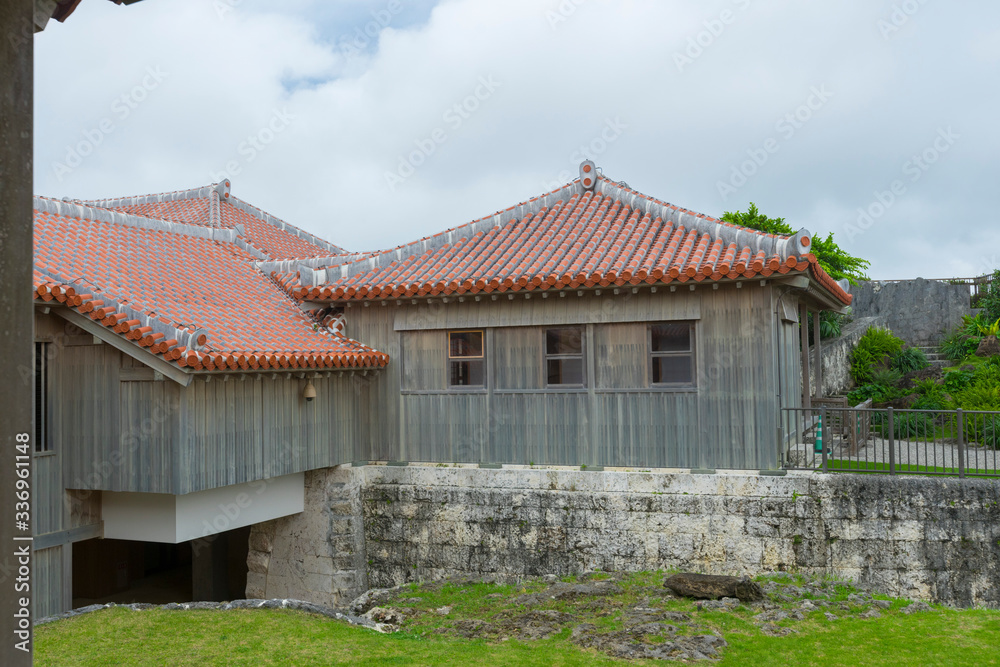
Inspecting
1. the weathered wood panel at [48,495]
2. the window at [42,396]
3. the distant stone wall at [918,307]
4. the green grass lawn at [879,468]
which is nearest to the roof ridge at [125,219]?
the window at [42,396]

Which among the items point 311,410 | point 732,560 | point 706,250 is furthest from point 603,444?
point 311,410

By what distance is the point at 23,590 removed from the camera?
322cm

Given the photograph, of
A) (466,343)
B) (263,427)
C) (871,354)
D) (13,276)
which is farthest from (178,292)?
(871,354)

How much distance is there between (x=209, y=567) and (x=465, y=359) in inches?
265

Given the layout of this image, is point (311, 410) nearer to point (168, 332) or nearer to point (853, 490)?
point (168, 332)

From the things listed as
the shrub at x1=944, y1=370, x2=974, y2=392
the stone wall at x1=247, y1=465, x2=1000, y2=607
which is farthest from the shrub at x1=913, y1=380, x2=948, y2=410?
the stone wall at x1=247, y1=465, x2=1000, y2=607

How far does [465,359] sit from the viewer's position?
1355cm

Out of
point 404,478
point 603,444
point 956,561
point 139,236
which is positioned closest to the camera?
point 956,561

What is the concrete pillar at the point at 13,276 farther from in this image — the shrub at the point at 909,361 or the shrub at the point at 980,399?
the shrub at the point at 909,361

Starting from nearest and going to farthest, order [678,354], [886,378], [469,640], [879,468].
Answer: [469,640], [879,468], [678,354], [886,378]

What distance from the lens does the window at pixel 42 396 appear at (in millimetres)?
10484

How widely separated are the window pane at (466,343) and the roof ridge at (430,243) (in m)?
1.95

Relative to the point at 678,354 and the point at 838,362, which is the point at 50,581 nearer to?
the point at 678,354

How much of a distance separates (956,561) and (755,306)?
175 inches
